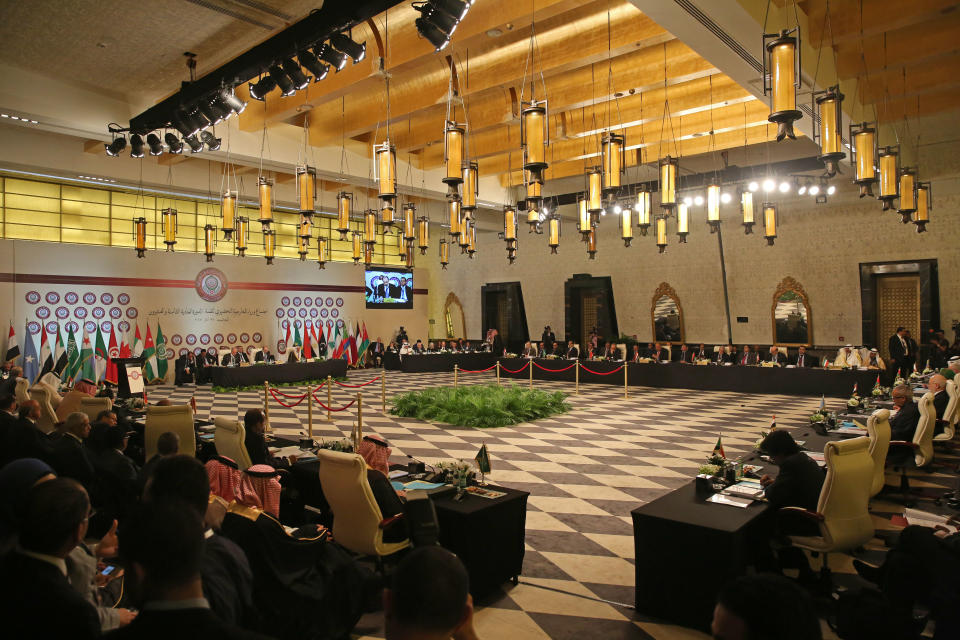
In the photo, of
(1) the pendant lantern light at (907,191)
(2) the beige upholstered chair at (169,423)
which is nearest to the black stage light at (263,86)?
(2) the beige upholstered chair at (169,423)

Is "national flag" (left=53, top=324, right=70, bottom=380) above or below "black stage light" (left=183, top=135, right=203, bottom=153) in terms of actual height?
below

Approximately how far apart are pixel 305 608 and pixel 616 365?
40.1 feet

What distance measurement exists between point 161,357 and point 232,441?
12.4 m

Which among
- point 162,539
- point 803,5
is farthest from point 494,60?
point 162,539

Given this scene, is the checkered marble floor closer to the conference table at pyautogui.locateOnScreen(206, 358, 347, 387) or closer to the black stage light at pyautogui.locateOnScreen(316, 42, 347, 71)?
the conference table at pyautogui.locateOnScreen(206, 358, 347, 387)

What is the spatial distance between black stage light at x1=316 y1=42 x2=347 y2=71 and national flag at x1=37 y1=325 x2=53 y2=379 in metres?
12.1

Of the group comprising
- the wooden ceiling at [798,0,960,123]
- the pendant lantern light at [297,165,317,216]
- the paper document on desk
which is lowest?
the paper document on desk

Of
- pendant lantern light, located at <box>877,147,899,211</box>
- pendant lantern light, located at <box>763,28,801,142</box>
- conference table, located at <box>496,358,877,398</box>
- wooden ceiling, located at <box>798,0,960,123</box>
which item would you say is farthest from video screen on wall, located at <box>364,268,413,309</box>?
pendant lantern light, located at <box>763,28,801,142</box>

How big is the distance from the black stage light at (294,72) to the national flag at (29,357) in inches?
462

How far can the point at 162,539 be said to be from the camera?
1358 mm

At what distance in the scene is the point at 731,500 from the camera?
362cm

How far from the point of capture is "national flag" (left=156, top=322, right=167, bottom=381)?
15336 mm

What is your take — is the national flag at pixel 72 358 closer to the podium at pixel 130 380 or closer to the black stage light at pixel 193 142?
the podium at pixel 130 380

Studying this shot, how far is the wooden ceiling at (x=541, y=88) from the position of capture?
6383mm
